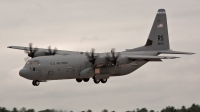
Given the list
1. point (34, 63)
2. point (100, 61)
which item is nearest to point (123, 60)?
point (100, 61)

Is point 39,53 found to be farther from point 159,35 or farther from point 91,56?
point 159,35

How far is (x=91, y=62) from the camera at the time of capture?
57281mm

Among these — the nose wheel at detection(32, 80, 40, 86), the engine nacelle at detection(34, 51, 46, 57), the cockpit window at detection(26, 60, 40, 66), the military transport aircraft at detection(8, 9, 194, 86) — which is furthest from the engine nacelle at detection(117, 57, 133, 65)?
the cockpit window at detection(26, 60, 40, 66)

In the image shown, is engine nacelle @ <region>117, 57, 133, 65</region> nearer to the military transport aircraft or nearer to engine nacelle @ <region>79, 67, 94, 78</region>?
the military transport aircraft

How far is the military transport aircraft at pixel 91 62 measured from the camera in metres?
53.5

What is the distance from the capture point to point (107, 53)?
59.7 metres

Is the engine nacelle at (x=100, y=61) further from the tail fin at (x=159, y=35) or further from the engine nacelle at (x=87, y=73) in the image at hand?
the tail fin at (x=159, y=35)

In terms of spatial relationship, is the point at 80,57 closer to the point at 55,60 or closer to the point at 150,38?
the point at 55,60

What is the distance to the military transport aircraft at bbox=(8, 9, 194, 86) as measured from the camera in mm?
53469

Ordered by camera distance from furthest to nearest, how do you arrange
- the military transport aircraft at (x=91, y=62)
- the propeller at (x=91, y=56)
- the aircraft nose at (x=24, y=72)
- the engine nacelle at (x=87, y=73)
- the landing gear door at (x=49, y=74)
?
the propeller at (x=91, y=56) < the engine nacelle at (x=87, y=73) < the landing gear door at (x=49, y=74) < the military transport aircraft at (x=91, y=62) < the aircraft nose at (x=24, y=72)

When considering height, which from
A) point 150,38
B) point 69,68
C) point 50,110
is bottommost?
point 50,110

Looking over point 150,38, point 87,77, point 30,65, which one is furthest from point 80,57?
point 150,38

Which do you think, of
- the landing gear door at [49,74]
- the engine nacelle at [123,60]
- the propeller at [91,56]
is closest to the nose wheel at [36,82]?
the landing gear door at [49,74]

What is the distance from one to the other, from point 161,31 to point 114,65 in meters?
11.6
